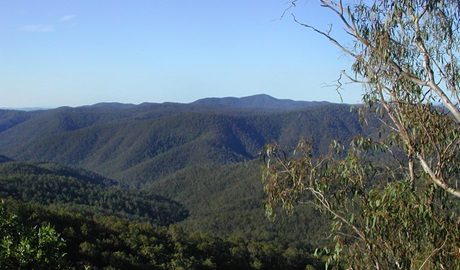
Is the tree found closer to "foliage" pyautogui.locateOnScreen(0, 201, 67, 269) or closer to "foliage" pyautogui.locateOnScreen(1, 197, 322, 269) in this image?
"foliage" pyautogui.locateOnScreen(0, 201, 67, 269)

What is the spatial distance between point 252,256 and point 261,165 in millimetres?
25065

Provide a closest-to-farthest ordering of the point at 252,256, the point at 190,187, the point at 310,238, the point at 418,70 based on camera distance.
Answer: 1. the point at 418,70
2. the point at 252,256
3. the point at 310,238
4. the point at 190,187

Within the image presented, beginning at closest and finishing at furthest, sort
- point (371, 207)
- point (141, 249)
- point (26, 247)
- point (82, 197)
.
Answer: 1. point (26, 247)
2. point (371, 207)
3. point (141, 249)
4. point (82, 197)

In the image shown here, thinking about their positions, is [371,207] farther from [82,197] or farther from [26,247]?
[82,197]

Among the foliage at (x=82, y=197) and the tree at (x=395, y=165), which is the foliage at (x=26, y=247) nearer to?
the tree at (x=395, y=165)

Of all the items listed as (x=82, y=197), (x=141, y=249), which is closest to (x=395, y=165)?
(x=141, y=249)

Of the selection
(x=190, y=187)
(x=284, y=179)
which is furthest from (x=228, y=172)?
(x=284, y=179)

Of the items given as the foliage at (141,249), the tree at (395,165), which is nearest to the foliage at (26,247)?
the tree at (395,165)

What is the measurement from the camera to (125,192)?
266 feet

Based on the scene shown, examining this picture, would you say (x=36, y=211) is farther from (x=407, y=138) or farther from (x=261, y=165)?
(x=407, y=138)

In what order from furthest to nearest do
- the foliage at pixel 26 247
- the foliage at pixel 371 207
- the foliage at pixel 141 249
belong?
the foliage at pixel 141 249 → the foliage at pixel 371 207 → the foliage at pixel 26 247

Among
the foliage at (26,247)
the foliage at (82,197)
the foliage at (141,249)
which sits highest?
the foliage at (26,247)

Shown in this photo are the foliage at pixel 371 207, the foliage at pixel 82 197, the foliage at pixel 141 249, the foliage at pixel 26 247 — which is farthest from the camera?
the foliage at pixel 82 197

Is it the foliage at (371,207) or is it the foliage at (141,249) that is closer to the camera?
the foliage at (371,207)
